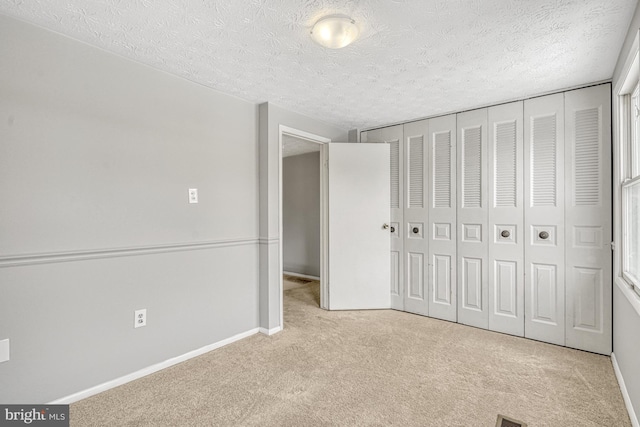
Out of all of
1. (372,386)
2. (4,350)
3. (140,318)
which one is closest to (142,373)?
(140,318)

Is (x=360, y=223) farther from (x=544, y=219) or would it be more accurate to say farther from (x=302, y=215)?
(x=302, y=215)

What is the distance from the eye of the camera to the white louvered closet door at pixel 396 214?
382cm

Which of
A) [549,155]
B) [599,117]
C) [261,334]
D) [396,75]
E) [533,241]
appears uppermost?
[396,75]

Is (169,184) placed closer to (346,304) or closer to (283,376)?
(283,376)

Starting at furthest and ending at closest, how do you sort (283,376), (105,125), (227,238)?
1. (227,238)
2. (283,376)
3. (105,125)

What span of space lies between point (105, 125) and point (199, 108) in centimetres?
75

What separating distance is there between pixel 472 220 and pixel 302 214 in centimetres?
325

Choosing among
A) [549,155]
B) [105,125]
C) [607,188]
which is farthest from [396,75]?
[105,125]

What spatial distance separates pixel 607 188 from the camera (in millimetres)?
2582

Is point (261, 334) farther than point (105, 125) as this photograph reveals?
Yes

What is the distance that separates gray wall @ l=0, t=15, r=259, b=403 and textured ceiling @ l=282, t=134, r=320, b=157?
1.88 metres

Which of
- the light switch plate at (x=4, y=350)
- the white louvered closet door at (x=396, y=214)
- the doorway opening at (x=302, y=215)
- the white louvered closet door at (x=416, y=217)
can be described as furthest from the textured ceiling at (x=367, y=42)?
the doorway opening at (x=302, y=215)

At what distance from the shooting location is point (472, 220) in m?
3.31

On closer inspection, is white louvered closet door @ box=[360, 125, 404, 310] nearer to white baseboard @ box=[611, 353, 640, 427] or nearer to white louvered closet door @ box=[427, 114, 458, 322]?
white louvered closet door @ box=[427, 114, 458, 322]
